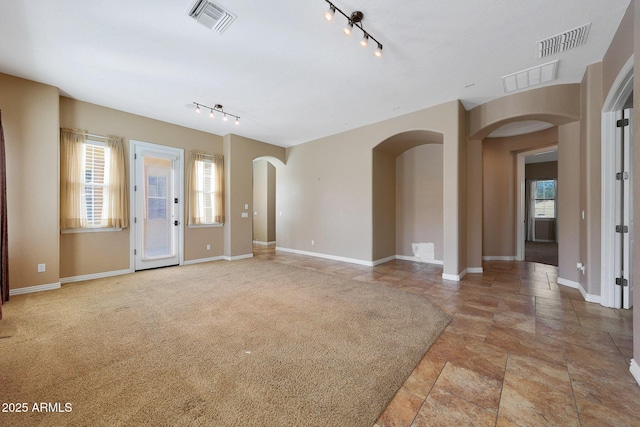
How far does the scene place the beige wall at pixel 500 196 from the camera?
19.5 feet

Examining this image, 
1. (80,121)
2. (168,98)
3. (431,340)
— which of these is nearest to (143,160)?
(80,121)

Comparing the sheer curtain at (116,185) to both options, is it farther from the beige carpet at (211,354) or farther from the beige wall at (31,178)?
the beige carpet at (211,354)

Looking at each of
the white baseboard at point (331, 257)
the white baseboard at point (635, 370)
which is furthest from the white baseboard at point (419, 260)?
the white baseboard at point (635, 370)

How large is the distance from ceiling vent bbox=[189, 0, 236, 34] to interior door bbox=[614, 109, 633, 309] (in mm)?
4589

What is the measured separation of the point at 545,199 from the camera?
9.37 m

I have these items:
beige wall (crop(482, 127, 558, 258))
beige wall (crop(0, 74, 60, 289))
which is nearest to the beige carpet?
beige wall (crop(0, 74, 60, 289))

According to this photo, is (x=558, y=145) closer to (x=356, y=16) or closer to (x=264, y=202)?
(x=356, y=16)

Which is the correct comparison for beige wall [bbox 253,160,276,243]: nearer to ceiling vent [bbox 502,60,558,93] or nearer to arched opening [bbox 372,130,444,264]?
arched opening [bbox 372,130,444,264]

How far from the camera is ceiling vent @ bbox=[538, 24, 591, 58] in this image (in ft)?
8.51

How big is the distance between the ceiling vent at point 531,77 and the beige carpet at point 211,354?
3447mm

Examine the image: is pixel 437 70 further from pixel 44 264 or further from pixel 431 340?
pixel 44 264

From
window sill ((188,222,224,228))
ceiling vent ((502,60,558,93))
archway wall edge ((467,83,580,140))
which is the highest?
ceiling vent ((502,60,558,93))

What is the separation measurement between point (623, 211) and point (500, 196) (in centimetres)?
329

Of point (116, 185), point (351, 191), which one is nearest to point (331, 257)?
point (351, 191)
